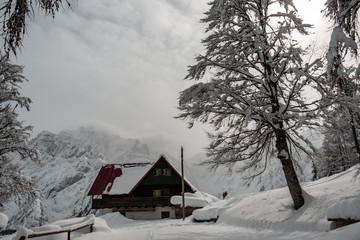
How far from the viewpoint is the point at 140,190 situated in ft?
116

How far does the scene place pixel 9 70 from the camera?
15.3 m

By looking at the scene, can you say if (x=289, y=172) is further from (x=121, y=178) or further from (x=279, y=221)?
(x=121, y=178)

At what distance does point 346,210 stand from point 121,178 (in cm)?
3407

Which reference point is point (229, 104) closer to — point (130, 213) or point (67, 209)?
point (130, 213)

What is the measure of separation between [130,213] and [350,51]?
3205cm

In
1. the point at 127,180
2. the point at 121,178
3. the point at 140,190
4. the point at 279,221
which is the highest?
the point at 121,178

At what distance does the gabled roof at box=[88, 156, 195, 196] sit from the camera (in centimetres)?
3491

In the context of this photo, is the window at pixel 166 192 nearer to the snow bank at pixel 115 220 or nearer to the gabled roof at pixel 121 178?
the gabled roof at pixel 121 178

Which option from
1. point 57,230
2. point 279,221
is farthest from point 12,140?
point 279,221

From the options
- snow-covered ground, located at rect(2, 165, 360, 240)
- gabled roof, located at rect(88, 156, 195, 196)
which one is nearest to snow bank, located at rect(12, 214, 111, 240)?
snow-covered ground, located at rect(2, 165, 360, 240)

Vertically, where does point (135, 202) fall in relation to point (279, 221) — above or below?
above

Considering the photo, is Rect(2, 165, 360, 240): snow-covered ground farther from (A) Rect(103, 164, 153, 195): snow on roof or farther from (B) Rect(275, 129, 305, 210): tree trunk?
(A) Rect(103, 164, 153, 195): snow on roof

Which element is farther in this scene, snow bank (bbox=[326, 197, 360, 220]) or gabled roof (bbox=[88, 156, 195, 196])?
gabled roof (bbox=[88, 156, 195, 196])

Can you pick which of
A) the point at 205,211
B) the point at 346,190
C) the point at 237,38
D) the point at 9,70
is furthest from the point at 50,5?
the point at 205,211
